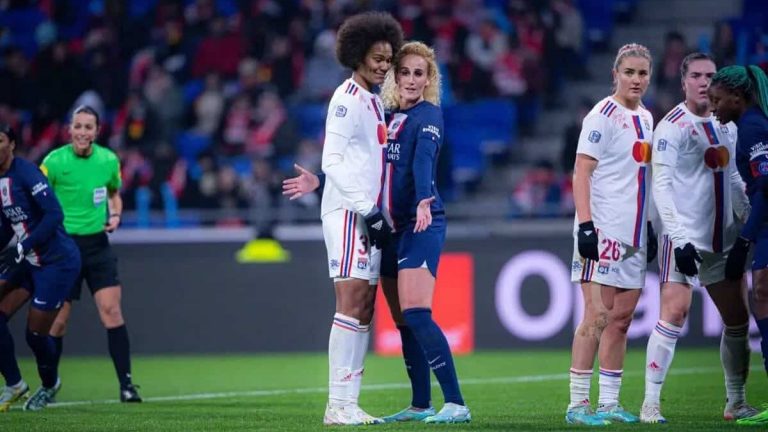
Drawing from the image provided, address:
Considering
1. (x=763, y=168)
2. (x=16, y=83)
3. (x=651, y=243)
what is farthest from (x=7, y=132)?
(x=16, y=83)

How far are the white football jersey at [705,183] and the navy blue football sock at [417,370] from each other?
5.88ft

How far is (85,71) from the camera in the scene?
20797 millimetres

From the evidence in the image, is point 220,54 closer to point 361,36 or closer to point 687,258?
point 361,36

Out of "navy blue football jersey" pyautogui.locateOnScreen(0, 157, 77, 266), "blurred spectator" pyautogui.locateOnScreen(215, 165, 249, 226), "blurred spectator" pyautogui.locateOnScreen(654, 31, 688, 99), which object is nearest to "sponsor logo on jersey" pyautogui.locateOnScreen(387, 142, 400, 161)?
"navy blue football jersey" pyautogui.locateOnScreen(0, 157, 77, 266)

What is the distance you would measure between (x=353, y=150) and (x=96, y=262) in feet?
12.5

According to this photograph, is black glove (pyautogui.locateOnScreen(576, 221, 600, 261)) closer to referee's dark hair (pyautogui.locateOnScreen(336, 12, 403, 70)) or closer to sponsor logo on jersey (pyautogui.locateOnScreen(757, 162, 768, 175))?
sponsor logo on jersey (pyautogui.locateOnScreen(757, 162, 768, 175))

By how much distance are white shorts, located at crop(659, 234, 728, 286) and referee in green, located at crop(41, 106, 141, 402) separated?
15.2 ft

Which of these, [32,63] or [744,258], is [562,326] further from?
[32,63]

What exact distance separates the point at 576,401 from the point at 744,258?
1407mm

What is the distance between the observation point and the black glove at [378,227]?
7.85m

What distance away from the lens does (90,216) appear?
442 inches

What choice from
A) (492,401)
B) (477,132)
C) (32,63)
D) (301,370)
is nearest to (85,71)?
(32,63)

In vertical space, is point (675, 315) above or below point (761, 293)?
below

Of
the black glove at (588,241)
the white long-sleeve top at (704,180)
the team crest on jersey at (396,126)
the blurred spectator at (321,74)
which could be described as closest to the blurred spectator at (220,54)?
the blurred spectator at (321,74)
